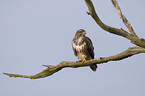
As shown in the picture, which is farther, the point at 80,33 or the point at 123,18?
the point at 80,33

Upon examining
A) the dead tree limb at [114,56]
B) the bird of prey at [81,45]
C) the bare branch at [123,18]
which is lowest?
the dead tree limb at [114,56]

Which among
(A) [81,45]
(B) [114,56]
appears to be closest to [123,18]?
(B) [114,56]

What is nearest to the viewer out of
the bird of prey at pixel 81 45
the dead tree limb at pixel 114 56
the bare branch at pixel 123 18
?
the dead tree limb at pixel 114 56

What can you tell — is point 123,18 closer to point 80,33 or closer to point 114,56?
point 114,56

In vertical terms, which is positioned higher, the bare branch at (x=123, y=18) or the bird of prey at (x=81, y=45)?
the bird of prey at (x=81, y=45)

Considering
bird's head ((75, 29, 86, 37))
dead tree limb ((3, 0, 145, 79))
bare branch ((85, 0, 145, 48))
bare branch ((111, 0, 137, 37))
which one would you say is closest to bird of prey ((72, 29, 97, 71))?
bird's head ((75, 29, 86, 37))

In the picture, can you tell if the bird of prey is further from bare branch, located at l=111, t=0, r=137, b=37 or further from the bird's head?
bare branch, located at l=111, t=0, r=137, b=37

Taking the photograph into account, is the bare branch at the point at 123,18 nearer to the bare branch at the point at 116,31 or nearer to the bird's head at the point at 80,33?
the bare branch at the point at 116,31

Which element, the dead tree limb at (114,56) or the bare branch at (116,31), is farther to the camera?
the dead tree limb at (114,56)

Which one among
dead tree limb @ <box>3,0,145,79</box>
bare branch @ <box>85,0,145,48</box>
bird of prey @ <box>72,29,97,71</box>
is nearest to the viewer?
bare branch @ <box>85,0,145,48</box>

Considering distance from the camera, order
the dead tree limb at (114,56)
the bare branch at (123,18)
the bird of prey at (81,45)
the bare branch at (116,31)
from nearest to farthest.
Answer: the bare branch at (116,31) < the dead tree limb at (114,56) < the bare branch at (123,18) < the bird of prey at (81,45)

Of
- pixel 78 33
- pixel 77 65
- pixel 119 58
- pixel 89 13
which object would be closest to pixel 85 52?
pixel 78 33

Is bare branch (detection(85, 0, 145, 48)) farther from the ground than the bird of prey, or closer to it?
closer to it

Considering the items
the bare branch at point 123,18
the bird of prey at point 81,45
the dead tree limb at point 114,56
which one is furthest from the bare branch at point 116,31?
the bird of prey at point 81,45
